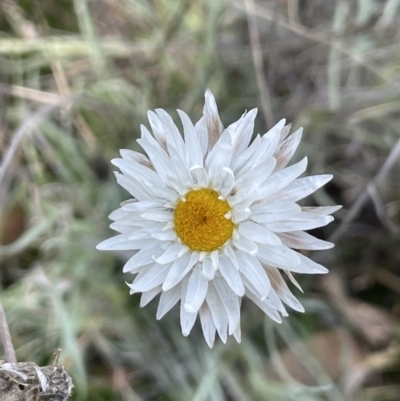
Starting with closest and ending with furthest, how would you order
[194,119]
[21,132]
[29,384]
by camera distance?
[29,384], [21,132], [194,119]

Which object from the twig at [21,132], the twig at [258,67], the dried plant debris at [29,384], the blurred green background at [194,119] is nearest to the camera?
the dried plant debris at [29,384]

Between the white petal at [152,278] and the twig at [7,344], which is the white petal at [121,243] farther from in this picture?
the twig at [7,344]

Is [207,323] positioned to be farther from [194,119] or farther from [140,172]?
[194,119]

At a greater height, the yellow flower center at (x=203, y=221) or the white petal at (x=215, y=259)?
the yellow flower center at (x=203, y=221)

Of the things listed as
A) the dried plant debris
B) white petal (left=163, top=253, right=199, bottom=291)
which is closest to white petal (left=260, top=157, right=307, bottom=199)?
white petal (left=163, top=253, right=199, bottom=291)

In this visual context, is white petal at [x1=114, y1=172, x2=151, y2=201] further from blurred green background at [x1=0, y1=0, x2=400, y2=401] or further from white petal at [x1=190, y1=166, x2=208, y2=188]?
blurred green background at [x1=0, y1=0, x2=400, y2=401]

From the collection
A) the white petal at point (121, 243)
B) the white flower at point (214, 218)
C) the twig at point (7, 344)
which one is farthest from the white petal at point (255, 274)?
the twig at point (7, 344)

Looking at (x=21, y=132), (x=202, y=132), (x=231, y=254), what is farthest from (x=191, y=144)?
(x=21, y=132)
